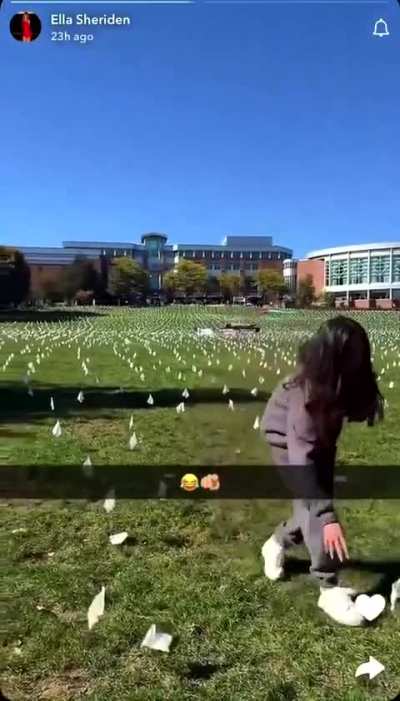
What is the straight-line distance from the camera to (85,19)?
6.65 feet

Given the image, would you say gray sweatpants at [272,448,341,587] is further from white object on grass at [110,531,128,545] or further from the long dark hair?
white object on grass at [110,531,128,545]

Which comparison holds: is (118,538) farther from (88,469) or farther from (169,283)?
(169,283)

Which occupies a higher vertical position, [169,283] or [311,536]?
[169,283]

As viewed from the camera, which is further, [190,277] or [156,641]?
[190,277]

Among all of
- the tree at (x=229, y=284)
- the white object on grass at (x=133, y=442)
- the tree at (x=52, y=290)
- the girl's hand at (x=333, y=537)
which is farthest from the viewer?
the white object on grass at (x=133, y=442)

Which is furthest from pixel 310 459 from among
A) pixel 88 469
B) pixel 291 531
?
pixel 88 469

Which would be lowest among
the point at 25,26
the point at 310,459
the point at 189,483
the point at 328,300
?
the point at 189,483

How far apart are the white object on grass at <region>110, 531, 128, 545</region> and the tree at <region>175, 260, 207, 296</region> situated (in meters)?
1.21

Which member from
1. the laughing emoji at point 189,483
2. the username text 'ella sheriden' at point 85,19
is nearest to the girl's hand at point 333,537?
the laughing emoji at point 189,483

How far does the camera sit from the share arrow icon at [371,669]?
2191mm

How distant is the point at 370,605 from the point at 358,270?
4.06 feet

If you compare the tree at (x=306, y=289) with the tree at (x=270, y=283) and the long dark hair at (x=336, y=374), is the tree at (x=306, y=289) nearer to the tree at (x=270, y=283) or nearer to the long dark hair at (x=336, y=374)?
the tree at (x=270, y=283)

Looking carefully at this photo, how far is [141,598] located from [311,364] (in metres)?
1.17
